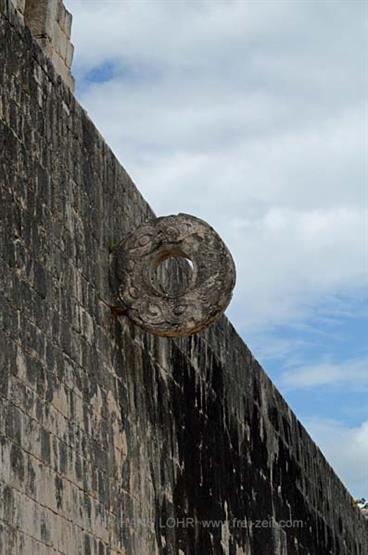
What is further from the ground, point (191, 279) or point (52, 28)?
point (52, 28)

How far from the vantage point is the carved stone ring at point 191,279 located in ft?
28.2

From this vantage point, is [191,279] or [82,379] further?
[191,279]

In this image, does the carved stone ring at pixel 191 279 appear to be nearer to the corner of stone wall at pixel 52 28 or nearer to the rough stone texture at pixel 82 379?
the rough stone texture at pixel 82 379

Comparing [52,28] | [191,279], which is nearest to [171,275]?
[191,279]

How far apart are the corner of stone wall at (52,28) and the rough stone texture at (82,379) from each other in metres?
1.85

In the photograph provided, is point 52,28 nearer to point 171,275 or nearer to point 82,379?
point 171,275

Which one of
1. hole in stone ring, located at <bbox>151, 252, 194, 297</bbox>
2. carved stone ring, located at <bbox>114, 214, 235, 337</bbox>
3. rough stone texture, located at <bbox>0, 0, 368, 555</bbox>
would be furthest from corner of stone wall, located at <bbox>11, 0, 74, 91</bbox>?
carved stone ring, located at <bbox>114, 214, 235, 337</bbox>

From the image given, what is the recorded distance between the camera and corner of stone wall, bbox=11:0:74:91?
1078cm

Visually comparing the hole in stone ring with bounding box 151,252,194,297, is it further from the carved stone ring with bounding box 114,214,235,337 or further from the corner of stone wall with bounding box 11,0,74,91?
the corner of stone wall with bounding box 11,0,74,91

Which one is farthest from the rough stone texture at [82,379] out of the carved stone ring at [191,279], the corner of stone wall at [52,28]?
the corner of stone wall at [52,28]

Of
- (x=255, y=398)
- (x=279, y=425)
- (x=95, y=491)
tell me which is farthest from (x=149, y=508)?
(x=279, y=425)

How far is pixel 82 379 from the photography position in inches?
306

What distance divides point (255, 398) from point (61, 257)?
195 inches

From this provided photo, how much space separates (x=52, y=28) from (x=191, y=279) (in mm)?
2965
